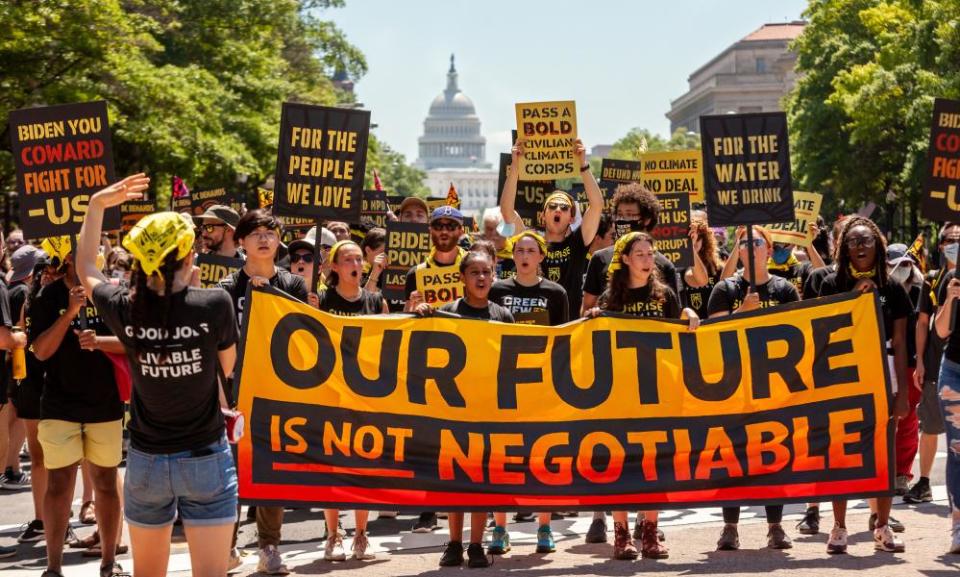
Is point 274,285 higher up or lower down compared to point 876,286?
higher up

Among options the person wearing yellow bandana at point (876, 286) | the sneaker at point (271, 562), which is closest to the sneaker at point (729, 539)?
the person wearing yellow bandana at point (876, 286)

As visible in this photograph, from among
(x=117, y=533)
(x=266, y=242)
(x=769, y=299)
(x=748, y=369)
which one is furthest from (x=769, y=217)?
(x=117, y=533)

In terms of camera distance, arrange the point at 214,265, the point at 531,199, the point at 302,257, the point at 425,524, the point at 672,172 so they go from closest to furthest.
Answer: the point at 425,524, the point at 214,265, the point at 302,257, the point at 531,199, the point at 672,172

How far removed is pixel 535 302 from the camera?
917cm

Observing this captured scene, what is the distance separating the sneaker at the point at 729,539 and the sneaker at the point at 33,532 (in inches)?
171

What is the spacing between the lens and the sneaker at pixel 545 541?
29.5 feet

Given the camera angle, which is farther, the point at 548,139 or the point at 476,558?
the point at 548,139

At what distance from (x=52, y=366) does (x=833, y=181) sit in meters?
47.3

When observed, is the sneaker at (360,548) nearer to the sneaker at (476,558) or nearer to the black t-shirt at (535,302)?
the sneaker at (476,558)

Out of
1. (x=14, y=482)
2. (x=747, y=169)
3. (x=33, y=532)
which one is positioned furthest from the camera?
(x=14, y=482)

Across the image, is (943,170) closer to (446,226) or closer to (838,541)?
(838,541)

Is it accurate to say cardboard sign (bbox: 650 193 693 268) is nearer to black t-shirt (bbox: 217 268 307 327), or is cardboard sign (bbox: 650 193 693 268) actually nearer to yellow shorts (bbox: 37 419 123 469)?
black t-shirt (bbox: 217 268 307 327)

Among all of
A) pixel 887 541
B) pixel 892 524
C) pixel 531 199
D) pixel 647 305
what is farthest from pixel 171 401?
pixel 531 199

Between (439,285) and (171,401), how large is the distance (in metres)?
3.99
